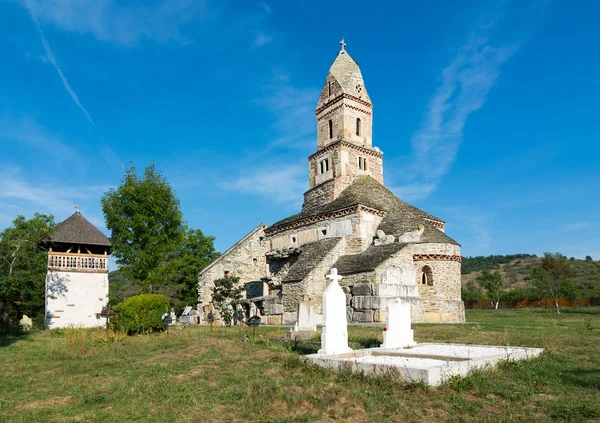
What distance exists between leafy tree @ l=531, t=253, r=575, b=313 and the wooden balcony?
35351 mm

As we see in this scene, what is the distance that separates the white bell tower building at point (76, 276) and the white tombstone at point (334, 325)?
22.3 metres

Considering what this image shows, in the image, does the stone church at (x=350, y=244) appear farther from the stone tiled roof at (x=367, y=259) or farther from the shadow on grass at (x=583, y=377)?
the shadow on grass at (x=583, y=377)

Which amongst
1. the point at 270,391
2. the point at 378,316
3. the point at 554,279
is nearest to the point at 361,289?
the point at 378,316

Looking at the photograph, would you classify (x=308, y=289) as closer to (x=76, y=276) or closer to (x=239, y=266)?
(x=239, y=266)

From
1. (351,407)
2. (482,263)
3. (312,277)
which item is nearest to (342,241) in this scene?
(312,277)

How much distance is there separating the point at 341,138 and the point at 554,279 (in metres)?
33.8

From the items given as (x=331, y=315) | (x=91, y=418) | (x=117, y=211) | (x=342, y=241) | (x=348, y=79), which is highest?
(x=348, y=79)

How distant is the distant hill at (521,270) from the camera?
2403 inches

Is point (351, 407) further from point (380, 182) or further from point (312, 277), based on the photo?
point (380, 182)

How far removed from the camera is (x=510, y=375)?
8234 millimetres

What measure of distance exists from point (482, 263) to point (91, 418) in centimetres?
10384

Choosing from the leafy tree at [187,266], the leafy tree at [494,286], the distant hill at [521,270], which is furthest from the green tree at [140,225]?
the distant hill at [521,270]

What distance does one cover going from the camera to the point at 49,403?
7.64 metres

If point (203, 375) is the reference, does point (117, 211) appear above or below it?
above
